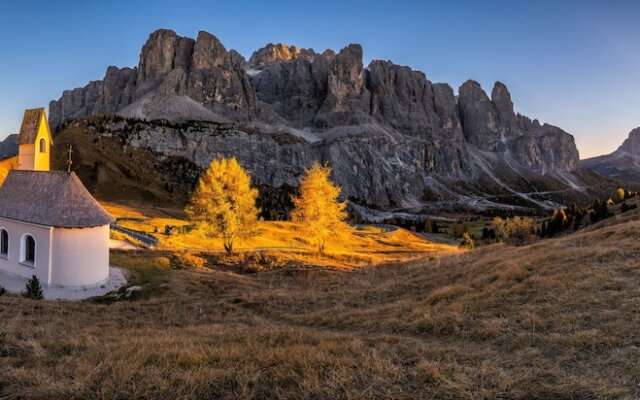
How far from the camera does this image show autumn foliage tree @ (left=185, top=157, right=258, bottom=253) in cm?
3857

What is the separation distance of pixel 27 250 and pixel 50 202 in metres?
3.92

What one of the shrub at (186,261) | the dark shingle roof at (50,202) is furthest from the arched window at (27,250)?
the shrub at (186,261)

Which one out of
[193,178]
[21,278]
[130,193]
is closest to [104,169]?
[130,193]

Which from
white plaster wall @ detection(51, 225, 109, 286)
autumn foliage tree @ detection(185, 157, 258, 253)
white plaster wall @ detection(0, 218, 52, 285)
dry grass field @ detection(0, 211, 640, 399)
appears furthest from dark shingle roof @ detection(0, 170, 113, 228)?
autumn foliage tree @ detection(185, 157, 258, 253)

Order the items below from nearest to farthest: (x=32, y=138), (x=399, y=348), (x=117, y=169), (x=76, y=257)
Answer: (x=399, y=348) → (x=76, y=257) → (x=32, y=138) → (x=117, y=169)

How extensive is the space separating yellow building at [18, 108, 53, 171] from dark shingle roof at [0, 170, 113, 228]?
2.53m

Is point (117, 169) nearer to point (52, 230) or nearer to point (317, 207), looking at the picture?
point (317, 207)

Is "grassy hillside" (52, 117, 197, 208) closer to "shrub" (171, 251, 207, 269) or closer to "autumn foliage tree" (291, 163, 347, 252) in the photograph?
"autumn foliage tree" (291, 163, 347, 252)

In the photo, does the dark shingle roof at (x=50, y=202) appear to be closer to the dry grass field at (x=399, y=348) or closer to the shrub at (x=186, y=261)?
the shrub at (x=186, y=261)

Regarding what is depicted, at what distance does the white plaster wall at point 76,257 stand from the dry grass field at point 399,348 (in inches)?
342

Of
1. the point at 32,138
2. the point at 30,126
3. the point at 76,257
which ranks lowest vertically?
the point at 76,257

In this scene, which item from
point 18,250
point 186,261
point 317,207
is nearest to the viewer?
point 18,250

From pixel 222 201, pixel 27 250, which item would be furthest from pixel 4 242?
pixel 222 201

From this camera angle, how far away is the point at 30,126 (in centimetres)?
3017
